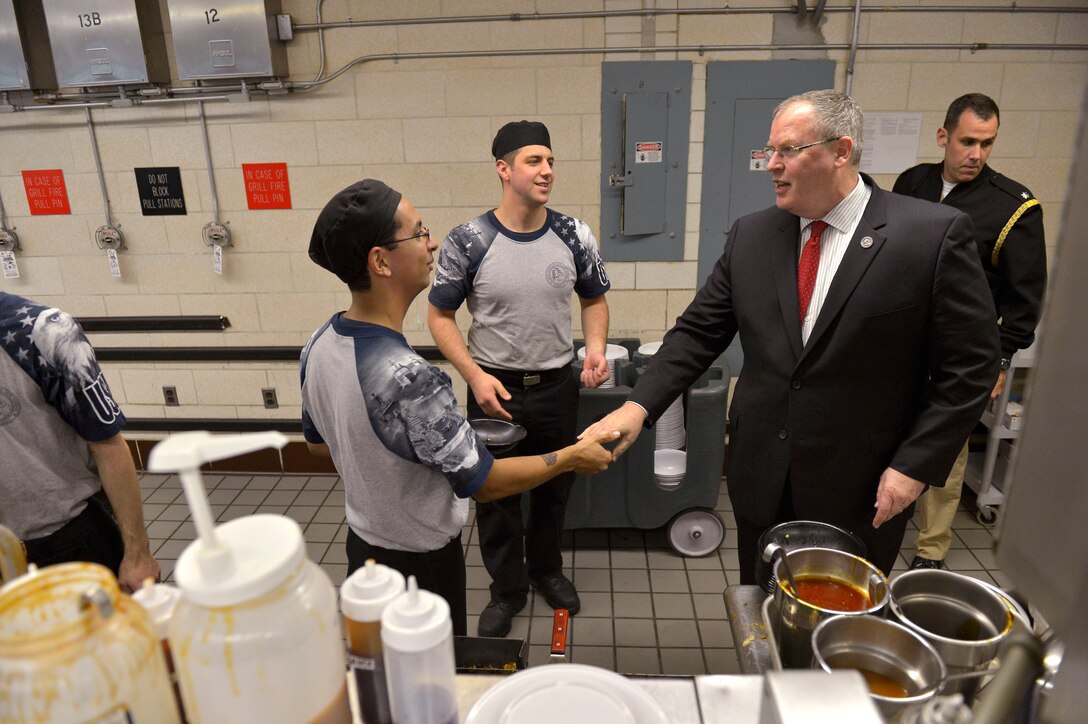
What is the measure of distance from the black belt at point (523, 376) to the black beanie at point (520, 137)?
896 mm

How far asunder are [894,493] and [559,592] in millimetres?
1572

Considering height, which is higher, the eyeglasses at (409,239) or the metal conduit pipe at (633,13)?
the metal conduit pipe at (633,13)

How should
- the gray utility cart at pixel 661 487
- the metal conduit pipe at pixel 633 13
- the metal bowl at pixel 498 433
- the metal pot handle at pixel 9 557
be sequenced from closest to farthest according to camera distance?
1. the metal pot handle at pixel 9 557
2. the metal bowl at pixel 498 433
3. the gray utility cart at pixel 661 487
4. the metal conduit pipe at pixel 633 13

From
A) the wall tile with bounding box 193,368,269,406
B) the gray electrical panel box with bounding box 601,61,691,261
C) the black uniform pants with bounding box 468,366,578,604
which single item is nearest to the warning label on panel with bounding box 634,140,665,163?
the gray electrical panel box with bounding box 601,61,691,261

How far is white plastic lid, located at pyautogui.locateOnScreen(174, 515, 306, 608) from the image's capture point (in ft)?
1.79

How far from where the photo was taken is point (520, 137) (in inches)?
105

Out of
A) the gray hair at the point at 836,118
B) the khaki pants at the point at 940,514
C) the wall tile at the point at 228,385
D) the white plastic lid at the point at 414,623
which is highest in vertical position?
the gray hair at the point at 836,118

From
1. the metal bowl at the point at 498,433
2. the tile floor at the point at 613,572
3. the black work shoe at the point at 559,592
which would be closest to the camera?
the metal bowl at the point at 498,433

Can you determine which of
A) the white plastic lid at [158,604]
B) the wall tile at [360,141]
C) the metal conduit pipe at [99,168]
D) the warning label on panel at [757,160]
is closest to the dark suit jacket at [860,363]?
the white plastic lid at [158,604]

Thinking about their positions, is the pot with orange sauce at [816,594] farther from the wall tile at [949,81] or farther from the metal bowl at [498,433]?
the wall tile at [949,81]

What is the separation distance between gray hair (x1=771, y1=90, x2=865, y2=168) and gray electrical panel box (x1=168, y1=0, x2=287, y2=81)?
269 centimetres

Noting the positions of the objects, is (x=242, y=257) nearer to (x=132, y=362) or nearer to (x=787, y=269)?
(x=132, y=362)

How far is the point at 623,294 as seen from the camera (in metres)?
3.66

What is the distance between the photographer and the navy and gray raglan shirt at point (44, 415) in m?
1.49
